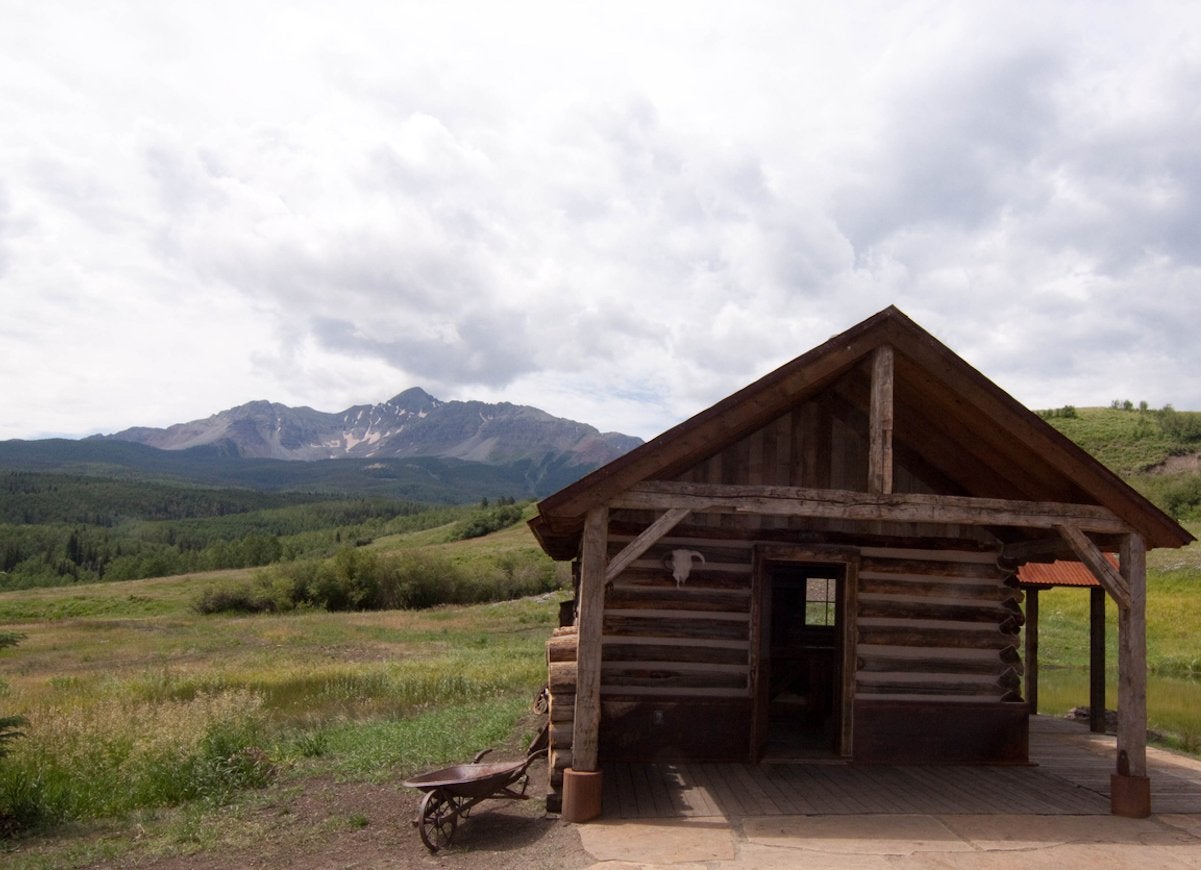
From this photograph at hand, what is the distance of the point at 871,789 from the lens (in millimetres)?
9000

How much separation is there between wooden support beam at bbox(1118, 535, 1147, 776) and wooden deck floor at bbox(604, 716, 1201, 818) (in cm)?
69

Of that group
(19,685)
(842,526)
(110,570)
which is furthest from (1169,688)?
(110,570)

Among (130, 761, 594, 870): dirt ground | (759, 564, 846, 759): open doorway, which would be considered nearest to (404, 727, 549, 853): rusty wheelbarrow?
(130, 761, 594, 870): dirt ground

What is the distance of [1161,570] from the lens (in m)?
37.0

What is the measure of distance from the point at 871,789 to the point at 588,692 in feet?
11.4

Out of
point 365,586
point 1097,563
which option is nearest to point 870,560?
point 1097,563

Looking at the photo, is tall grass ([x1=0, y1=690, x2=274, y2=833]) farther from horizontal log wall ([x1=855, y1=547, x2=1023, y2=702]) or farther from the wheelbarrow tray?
horizontal log wall ([x1=855, y1=547, x2=1023, y2=702])

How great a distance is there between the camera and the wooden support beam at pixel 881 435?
8.20 m

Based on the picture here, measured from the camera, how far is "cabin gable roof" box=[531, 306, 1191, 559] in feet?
26.1

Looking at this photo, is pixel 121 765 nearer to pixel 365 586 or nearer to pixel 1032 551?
pixel 1032 551

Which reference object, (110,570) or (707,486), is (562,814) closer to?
(707,486)

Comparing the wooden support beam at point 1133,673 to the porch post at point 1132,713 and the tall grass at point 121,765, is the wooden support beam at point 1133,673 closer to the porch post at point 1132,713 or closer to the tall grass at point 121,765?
the porch post at point 1132,713

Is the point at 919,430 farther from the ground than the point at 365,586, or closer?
farther from the ground

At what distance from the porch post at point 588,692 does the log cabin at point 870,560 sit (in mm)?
392
